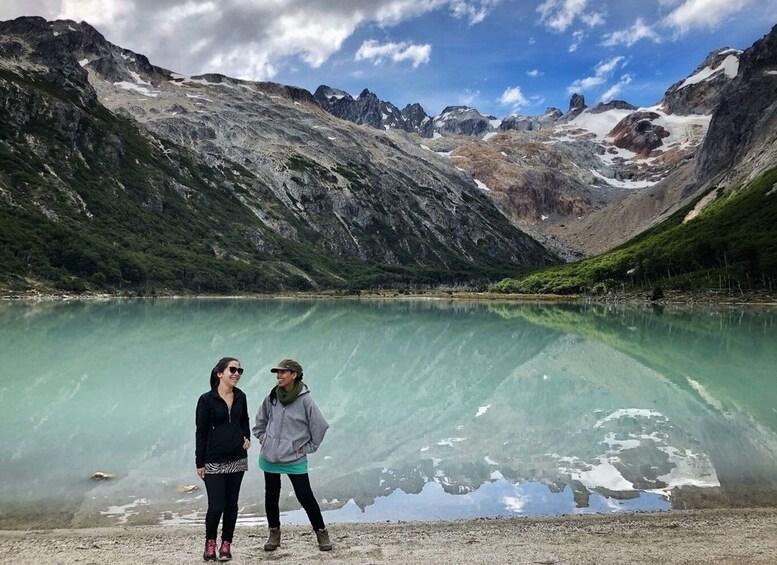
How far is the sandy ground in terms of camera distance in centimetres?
900

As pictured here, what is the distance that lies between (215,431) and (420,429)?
13.9 m

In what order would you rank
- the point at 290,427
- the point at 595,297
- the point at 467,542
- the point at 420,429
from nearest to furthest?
1. the point at 290,427
2. the point at 467,542
3. the point at 420,429
4. the point at 595,297

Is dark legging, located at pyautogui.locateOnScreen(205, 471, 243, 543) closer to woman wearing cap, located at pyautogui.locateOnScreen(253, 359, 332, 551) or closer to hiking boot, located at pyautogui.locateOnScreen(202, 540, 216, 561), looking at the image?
hiking boot, located at pyautogui.locateOnScreen(202, 540, 216, 561)

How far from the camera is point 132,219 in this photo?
601 feet

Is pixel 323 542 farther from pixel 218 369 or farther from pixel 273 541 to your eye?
pixel 218 369

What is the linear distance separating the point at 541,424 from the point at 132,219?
185 metres

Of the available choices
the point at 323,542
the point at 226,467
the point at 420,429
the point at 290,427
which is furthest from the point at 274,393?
the point at 420,429

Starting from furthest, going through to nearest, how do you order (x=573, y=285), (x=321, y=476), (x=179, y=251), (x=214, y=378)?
(x=179, y=251)
(x=573, y=285)
(x=321, y=476)
(x=214, y=378)

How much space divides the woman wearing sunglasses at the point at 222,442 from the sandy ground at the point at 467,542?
0.94m

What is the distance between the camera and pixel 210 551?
8938 millimetres

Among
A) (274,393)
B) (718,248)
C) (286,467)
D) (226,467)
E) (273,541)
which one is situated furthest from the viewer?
(718,248)

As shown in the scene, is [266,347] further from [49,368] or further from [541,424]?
[541,424]

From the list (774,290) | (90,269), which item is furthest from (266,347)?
(90,269)

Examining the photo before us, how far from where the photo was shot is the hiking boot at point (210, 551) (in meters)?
8.91
